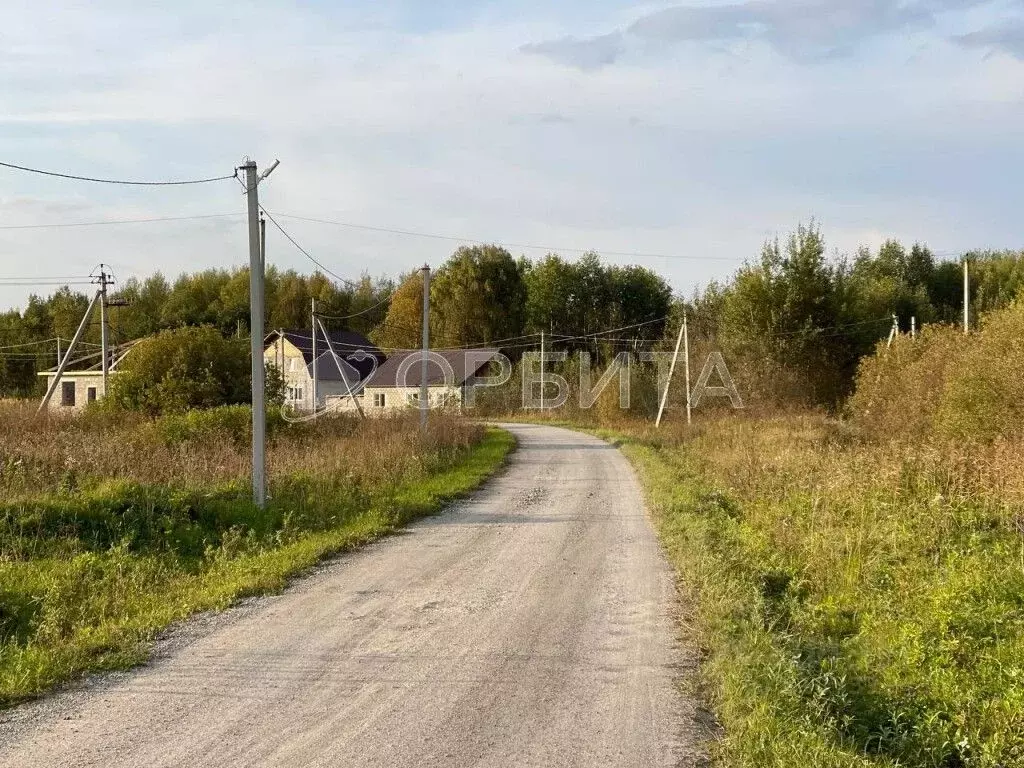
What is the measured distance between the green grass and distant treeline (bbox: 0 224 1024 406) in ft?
89.5

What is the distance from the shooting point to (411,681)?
6070 mm

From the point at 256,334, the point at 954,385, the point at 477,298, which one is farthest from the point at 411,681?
the point at 477,298

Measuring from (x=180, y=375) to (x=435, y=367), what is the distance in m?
36.1

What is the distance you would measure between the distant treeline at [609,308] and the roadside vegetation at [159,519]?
23.5m

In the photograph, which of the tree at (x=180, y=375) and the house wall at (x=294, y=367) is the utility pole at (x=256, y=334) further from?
the house wall at (x=294, y=367)

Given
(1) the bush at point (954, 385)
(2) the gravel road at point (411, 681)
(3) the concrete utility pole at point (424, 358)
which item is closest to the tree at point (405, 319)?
(3) the concrete utility pole at point (424, 358)

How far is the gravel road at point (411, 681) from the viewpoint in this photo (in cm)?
493

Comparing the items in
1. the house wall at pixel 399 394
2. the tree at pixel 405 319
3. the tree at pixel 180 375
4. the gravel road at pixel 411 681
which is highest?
the tree at pixel 405 319

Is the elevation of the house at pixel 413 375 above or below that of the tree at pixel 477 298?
below

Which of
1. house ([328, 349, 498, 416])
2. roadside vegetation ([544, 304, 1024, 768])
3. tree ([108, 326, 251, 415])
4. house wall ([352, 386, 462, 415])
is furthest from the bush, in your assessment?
house ([328, 349, 498, 416])

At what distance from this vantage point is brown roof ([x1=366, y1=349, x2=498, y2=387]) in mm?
61000

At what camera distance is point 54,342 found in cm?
7431

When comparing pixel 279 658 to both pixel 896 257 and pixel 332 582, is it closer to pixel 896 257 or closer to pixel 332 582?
pixel 332 582

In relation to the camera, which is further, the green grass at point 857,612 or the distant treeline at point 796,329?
the distant treeline at point 796,329
